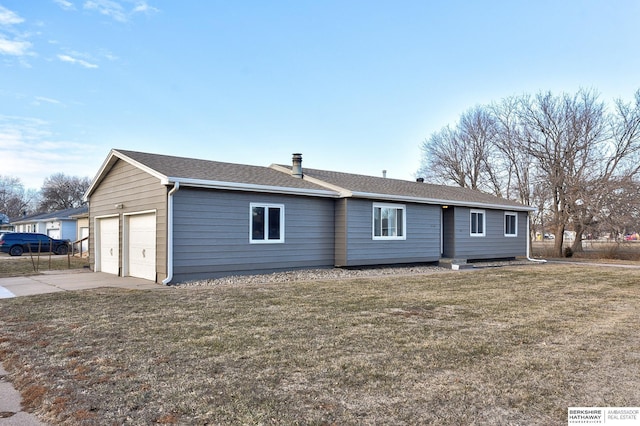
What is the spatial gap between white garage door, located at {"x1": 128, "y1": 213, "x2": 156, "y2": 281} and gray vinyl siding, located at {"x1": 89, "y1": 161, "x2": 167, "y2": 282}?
293 millimetres

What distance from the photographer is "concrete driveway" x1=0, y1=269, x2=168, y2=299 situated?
1029 centimetres

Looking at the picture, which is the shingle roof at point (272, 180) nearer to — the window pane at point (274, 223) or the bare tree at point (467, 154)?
the window pane at point (274, 223)

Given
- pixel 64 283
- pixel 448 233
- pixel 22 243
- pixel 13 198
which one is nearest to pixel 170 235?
pixel 64 283

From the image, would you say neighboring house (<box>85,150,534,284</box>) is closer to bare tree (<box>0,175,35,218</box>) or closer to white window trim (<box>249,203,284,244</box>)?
white window trim (<box>249,203,284,244</box>)

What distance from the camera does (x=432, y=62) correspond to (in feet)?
57.9

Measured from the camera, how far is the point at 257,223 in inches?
507

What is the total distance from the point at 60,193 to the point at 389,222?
58.0 metres

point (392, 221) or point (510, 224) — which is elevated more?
point (392, 221)

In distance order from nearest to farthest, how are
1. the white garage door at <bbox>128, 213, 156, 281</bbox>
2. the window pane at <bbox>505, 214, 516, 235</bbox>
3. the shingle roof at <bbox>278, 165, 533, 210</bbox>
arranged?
1. the white garage door at <bbox>128, 213, 156, 281</bbox>
2. the shingle roof at <bbox>278, 165, 533, 210</bbox>
3. the window pane at <bbox>505, 214, 516, 235</bbox>

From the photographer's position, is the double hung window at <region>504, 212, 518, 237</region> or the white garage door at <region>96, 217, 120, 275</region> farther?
the double hung window at <region>504, 212, 518, 237</region>

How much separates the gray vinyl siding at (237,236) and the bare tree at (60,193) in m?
54.7

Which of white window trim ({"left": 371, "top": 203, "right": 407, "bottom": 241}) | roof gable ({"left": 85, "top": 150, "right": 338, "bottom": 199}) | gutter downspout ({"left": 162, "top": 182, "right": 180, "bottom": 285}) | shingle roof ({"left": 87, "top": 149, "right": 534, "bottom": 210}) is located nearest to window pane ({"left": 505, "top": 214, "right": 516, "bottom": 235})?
shingle roof ({"left": 87, "top": 149, "right": 534, "bottom": 210})

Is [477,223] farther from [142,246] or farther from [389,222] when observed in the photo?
[142,246]

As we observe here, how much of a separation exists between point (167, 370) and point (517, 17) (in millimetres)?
Answer: 15944
